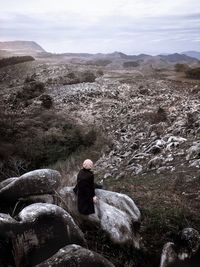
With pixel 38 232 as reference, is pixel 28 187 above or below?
above

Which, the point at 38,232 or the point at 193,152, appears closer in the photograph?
the point at 38,232

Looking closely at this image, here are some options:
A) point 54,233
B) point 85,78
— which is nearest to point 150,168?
point 54,233

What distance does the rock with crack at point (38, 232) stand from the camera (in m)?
8.16

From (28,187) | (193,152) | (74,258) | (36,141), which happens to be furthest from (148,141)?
(74,258)

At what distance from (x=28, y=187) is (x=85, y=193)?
4.25ft

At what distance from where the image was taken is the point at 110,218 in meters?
9.82

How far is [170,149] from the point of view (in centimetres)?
1670

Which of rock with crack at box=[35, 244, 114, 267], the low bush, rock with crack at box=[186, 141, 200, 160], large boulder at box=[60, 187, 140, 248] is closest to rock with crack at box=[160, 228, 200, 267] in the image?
large boulder at box=[60, 187, 140, 248]

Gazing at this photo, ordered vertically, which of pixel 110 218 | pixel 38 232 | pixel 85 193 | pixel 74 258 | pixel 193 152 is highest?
pixel 85 193

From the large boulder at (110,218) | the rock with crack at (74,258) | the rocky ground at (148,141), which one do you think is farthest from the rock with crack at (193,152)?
the rock with crack at (74,258)

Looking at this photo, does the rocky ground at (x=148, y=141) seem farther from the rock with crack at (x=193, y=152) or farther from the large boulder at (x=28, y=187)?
the large boulder at (x=28, y=187)

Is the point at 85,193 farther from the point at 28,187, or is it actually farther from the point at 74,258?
the point at 74,258

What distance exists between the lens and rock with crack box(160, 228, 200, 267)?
955 cm

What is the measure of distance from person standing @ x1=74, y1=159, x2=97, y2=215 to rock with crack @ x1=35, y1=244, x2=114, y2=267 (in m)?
1.38
